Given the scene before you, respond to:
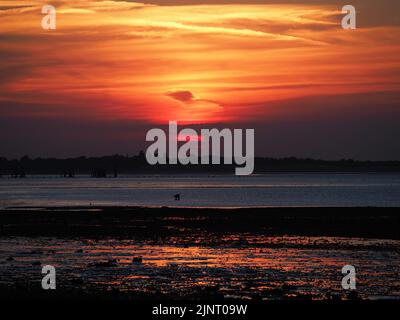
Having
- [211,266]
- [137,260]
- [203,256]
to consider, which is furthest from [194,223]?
[211,266]

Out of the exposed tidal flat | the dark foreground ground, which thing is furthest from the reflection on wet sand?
the dark foreground ground

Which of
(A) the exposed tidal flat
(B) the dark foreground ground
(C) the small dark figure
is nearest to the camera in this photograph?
(A) the exposed tidal flat

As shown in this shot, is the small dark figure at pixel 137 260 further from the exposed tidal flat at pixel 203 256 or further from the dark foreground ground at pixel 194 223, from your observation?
the dark foreground ground at pixel 194 223

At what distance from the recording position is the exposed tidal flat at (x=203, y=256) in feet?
88.0

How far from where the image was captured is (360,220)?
5775 cm

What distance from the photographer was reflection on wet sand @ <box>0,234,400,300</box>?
2691 centimetres

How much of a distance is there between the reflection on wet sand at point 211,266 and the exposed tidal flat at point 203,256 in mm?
38

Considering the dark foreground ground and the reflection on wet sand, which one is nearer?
the reflection on wet sand

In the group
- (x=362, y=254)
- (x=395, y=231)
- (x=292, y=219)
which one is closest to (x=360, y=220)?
(x=292, y=219)

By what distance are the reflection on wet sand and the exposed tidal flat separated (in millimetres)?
38

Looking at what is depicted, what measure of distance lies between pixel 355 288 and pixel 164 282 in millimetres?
6875

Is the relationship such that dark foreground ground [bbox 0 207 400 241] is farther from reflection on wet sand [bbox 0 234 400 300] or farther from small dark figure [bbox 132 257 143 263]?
small dark figure [bbox 132 257 143 263]

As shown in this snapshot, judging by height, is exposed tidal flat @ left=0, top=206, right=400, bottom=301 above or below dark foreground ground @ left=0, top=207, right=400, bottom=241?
below
